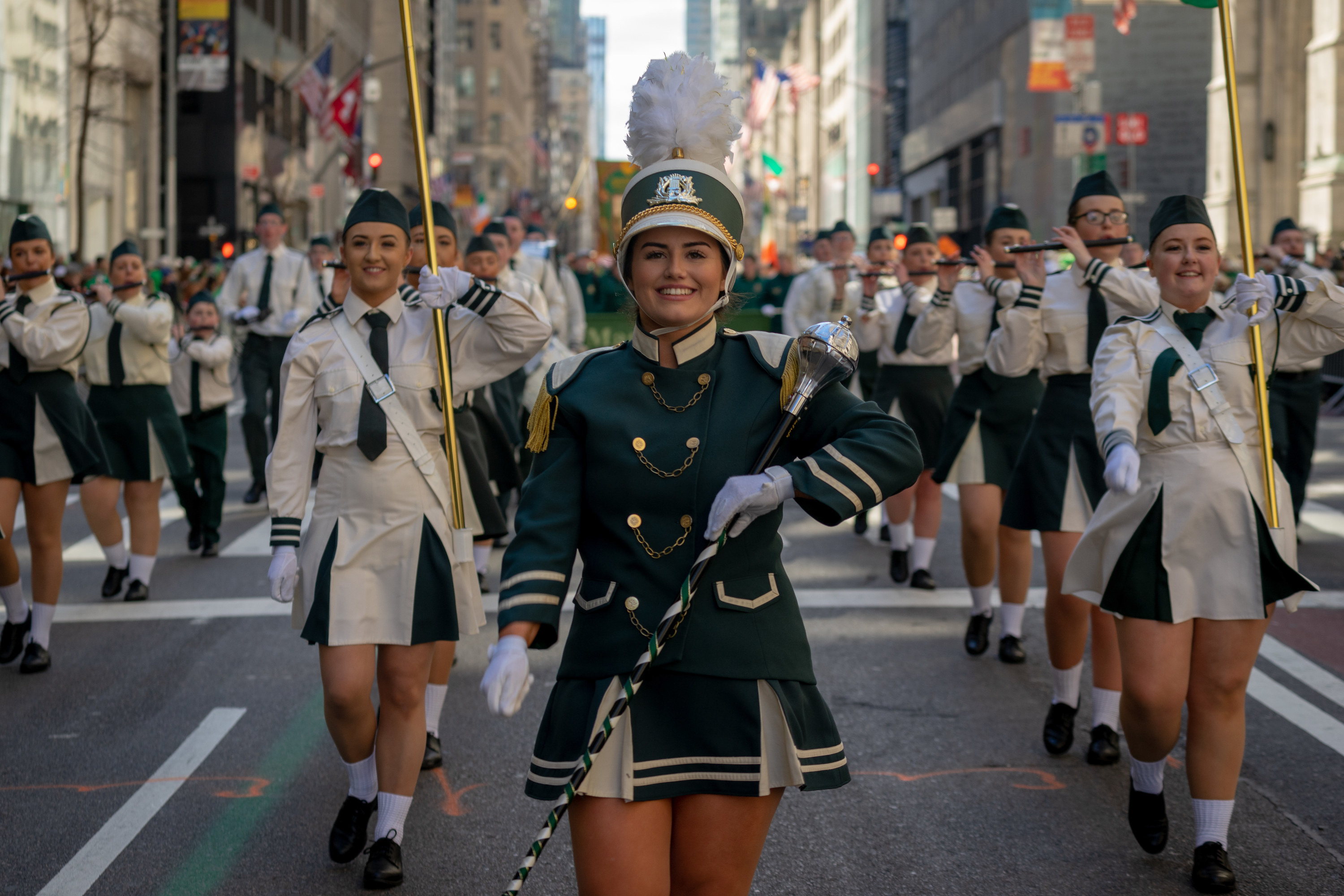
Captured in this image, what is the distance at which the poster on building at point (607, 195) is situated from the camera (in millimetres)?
39688

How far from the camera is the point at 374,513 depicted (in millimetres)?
4715

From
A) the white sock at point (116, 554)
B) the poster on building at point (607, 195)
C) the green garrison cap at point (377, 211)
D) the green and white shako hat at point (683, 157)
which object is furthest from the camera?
the poster on building at point (607, 195)

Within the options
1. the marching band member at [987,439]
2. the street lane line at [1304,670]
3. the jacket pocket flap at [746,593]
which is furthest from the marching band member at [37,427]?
the street lane line at [1304,670]

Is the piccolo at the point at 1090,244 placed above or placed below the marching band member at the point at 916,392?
above

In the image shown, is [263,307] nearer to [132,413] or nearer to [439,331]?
[132,413]

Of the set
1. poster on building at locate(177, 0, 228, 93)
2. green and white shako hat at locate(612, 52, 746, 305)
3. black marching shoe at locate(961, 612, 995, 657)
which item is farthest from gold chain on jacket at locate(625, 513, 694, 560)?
poster on building at locate(177, 0, 228, 93)

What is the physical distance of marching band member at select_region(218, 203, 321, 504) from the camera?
1276 cm

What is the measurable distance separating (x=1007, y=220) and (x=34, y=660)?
5.77 m

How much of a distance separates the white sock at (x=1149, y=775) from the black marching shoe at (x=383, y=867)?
243cm

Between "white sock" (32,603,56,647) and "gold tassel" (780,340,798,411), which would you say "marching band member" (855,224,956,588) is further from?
"gold tassel" (780,340,798,411)

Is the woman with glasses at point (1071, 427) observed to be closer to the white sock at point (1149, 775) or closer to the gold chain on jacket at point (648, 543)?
the white sock at point (1149, 775)

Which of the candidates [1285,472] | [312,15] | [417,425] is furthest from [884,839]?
[312,15]

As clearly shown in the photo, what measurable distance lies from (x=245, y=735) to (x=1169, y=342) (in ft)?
13.6

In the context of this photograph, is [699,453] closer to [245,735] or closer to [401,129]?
[245,735]
